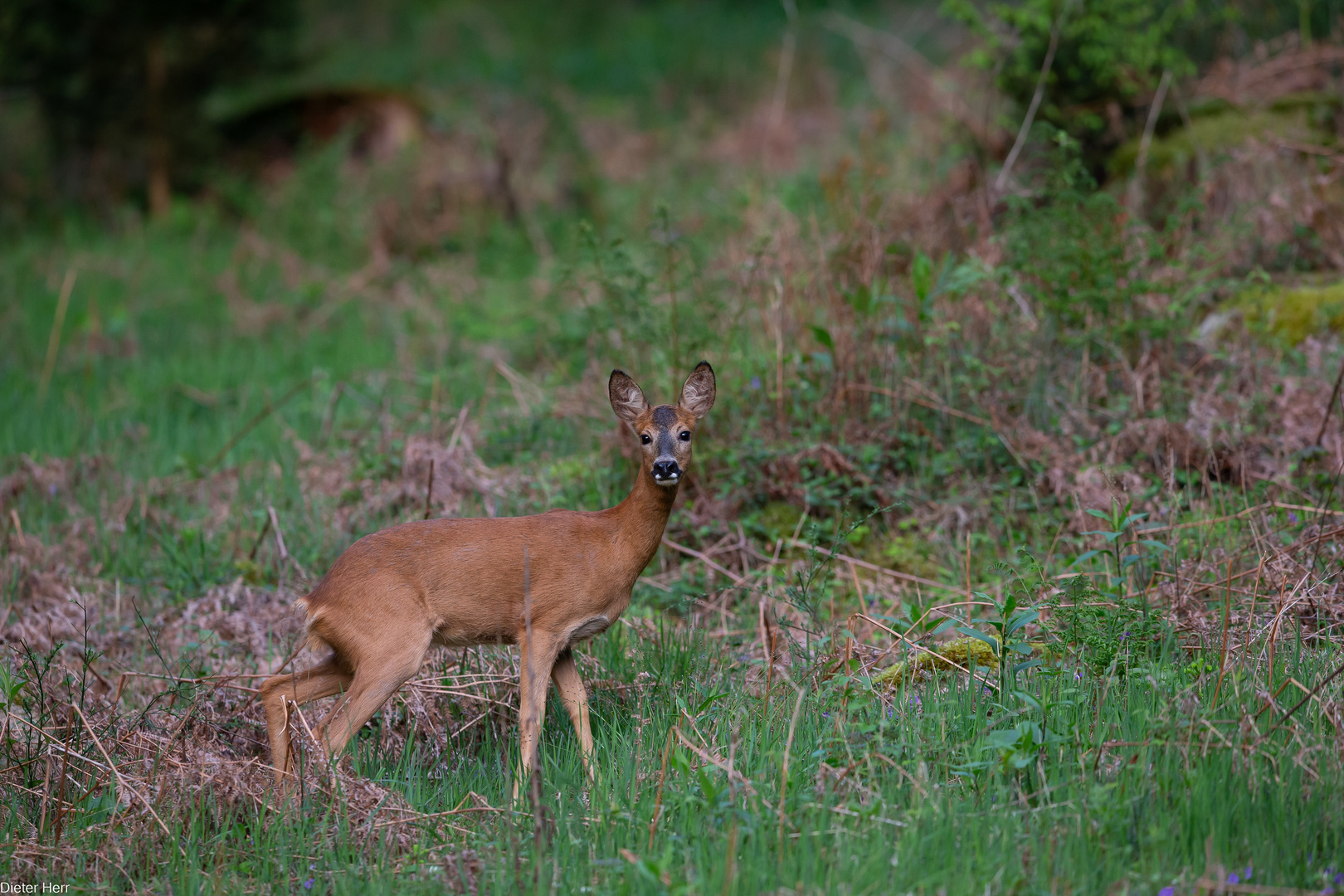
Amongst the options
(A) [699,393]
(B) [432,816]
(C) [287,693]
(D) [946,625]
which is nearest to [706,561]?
(A) [699,393]

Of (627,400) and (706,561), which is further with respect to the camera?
(706,561)

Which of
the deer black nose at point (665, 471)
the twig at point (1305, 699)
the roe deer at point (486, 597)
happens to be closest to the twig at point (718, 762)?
the roe deer at point (486, 597)

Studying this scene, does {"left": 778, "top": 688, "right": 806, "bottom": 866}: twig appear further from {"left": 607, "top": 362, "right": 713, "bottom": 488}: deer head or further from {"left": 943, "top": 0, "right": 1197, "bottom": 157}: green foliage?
{"left": 943, "top": 0, "right": 1197, "bottom": 157}: green foliage

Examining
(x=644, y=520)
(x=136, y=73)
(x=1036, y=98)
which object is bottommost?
(x=644, y=520)

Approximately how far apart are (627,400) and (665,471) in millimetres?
645

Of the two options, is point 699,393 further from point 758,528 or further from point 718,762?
point 718,762

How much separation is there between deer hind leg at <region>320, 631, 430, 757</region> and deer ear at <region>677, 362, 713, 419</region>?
1.52 meters

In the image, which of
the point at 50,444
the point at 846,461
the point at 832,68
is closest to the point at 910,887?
the point at 846,461

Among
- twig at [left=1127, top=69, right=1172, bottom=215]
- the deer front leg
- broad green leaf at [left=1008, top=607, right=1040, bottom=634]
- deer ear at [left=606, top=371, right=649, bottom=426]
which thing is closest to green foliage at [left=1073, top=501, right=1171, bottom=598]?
broad green leaf at [left=1008, top=607, right=1040, bottom=634]

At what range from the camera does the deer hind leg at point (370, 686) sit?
4.24 m

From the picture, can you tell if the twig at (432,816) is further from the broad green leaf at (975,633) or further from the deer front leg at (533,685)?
the broad green leaf at (975,633)

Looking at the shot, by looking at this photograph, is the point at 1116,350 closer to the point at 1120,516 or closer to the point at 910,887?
the point at 1120,516

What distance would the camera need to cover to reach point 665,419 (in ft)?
15.3

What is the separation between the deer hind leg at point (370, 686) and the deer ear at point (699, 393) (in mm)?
1515
